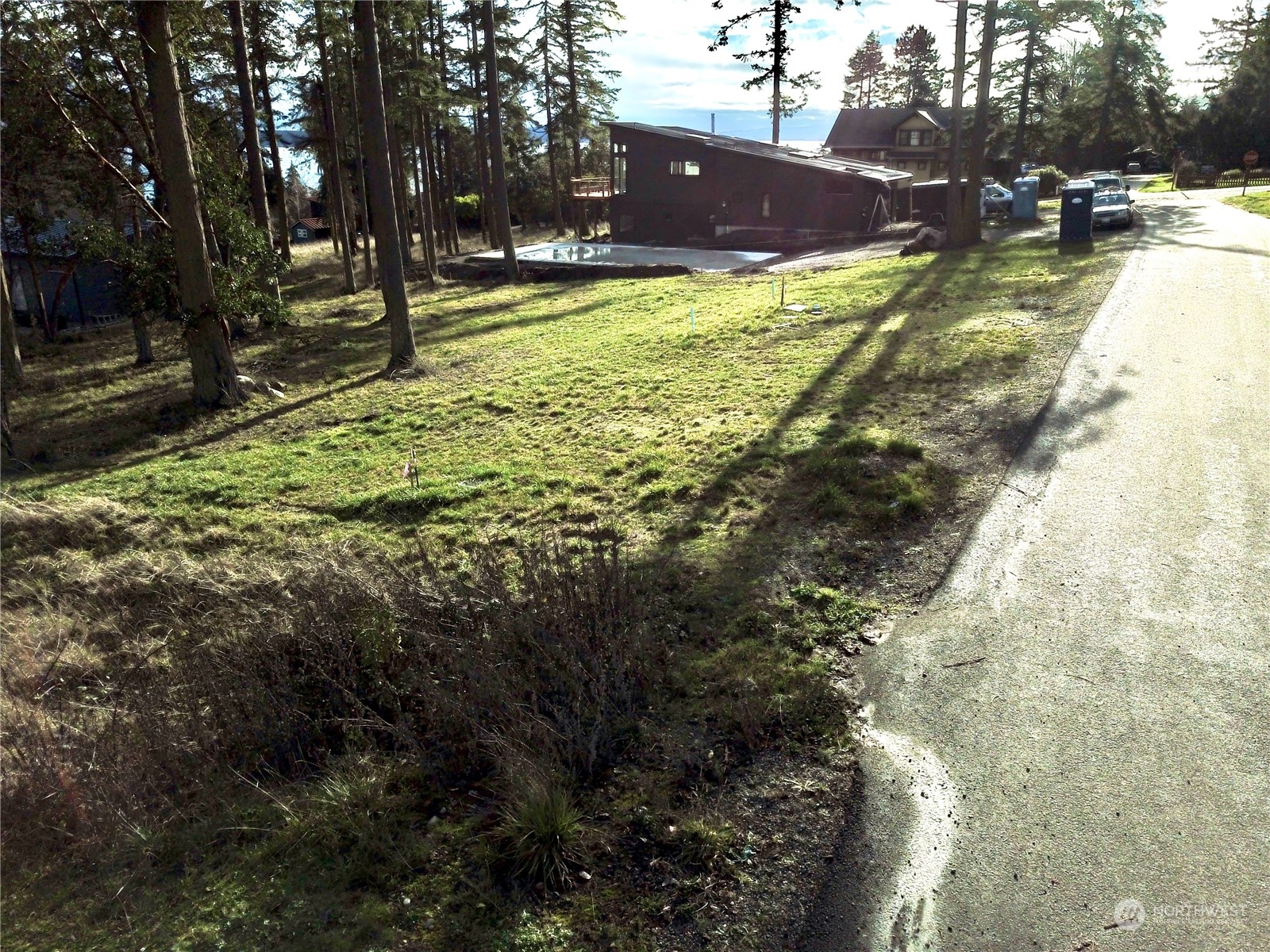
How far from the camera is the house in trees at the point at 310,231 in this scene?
171ft

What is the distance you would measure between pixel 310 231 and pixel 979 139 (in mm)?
42742

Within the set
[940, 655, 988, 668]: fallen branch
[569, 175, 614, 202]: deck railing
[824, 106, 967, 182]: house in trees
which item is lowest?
[940, 655, 988, 668]: fallen branch

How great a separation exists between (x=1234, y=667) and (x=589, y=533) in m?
5.46

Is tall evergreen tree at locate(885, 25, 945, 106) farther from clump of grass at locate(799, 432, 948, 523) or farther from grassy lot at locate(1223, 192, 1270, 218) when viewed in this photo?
clump of grass at locate(799, 432, 948, 523)

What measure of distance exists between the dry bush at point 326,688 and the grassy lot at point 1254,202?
3033 centimetres

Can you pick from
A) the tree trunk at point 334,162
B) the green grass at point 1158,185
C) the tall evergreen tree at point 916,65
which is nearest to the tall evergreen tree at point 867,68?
the tall evergreen tree at point 916,65

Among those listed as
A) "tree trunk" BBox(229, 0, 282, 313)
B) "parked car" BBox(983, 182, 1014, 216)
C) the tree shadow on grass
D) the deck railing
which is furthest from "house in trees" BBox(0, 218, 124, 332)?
"parked car" BBox(983, 182, 1014, 216)

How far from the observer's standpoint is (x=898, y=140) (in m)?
60.9

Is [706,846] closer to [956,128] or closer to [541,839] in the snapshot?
[541,839]

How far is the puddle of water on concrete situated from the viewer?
3.98 metres

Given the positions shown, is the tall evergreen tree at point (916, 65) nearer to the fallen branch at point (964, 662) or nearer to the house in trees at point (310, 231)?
the house in trees at point (310, 231)

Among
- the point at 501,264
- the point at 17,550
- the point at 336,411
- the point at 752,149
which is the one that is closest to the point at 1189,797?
the point at 17,550

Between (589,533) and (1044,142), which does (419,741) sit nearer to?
(589,533)

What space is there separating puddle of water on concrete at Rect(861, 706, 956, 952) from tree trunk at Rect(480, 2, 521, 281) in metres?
26.4
